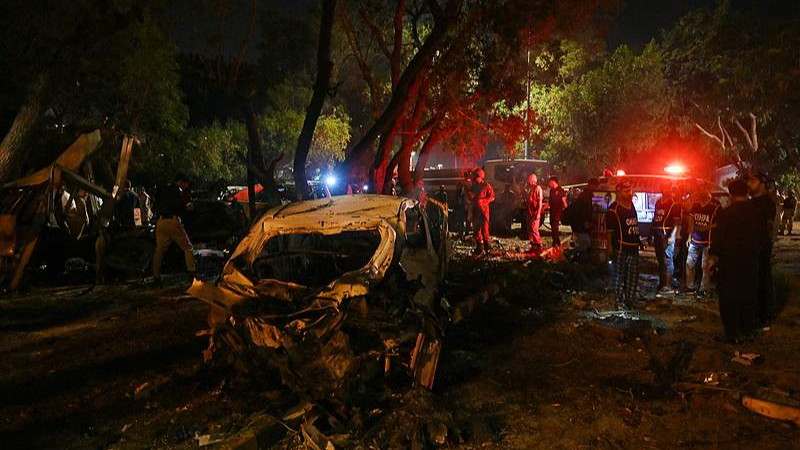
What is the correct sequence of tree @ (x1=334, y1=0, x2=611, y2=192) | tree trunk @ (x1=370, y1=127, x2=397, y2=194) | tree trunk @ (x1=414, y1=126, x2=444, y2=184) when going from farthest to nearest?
1. tree trunk @ (x1=414, y1=126, x2=444, y2=184)
2. tree trunk @ (x1=370, y1=127, x2=397, y2=194)
3. tree @ (x1=334, y1=0, x2=611, y2=192)

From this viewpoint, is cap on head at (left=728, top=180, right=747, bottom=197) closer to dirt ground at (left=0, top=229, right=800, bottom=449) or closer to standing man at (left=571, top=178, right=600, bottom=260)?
dirt ground at (left=0, top=229, right=800, bottom=449)

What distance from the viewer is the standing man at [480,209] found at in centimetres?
1276

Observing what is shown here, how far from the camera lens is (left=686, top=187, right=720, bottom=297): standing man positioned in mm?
7801

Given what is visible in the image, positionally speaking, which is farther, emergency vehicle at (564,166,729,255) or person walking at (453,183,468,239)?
person walking at (453,183,468,239)

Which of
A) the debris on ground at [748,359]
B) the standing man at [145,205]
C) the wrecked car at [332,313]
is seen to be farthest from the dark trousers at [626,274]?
the standing man at [145,205]

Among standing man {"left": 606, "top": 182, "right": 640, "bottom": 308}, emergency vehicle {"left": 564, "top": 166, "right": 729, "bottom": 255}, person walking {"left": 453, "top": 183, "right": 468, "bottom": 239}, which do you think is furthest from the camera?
person walking {"left": 453, "top": 183, "right": 468, "bottom": 239}

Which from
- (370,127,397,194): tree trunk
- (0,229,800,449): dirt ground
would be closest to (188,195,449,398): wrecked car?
(0,229,800,449): dirt ground

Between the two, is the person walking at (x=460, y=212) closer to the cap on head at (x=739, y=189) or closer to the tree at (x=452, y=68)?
the tree at (x=452, y=68)

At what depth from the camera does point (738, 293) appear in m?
6.30

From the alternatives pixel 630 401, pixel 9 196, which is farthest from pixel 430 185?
pixel 630 401

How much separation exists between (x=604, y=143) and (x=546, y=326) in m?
25.3

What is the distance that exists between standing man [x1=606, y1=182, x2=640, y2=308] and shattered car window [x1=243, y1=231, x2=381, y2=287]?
323 centimetres

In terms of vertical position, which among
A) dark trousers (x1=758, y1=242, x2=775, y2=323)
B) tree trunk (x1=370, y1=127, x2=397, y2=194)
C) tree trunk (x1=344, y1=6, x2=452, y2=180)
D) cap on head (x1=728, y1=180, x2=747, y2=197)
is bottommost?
dark trousers (x1=758, y1=242, x2=775, y2=323)

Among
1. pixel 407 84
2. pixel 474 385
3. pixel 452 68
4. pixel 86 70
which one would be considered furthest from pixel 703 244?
pixel 86 70
